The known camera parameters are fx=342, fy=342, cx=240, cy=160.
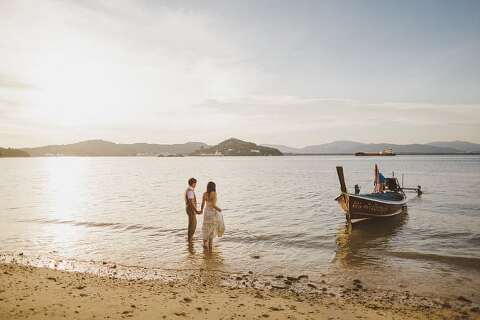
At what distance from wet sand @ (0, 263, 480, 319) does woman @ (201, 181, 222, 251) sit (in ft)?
10.3

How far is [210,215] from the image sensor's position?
44.1ft

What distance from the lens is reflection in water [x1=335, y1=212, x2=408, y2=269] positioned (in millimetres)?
13547

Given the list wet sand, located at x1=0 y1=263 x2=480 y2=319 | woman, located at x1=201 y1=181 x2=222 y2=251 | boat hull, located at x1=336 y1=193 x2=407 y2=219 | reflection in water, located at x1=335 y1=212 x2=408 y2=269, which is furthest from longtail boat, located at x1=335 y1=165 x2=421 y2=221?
wet sand, located at x1=0 y1=263 x2=480 y2=319

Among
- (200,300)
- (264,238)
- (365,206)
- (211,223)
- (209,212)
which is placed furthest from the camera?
(365,206)

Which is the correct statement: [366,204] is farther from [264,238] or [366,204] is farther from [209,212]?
[209,212]

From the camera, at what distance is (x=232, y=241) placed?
54.5ft

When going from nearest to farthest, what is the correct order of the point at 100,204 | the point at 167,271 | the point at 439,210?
the point at 167,271, the point at 439,210, the point at 100,204

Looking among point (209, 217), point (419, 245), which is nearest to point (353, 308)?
point (209, 217)

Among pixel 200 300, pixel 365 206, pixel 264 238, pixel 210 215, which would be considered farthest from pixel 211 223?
pixel 365 206

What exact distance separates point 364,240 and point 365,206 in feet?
14.2

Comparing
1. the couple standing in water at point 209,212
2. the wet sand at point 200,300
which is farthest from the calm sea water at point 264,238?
the wet sand at point 200,300

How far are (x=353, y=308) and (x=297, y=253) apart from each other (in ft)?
20.4

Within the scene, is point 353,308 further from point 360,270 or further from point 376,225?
point 376,225

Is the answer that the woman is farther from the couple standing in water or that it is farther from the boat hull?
the boat hull
